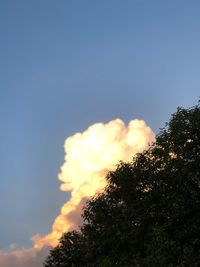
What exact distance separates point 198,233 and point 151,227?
4889mm

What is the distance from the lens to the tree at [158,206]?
52.1 m

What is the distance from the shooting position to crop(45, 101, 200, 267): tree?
52.1 metres

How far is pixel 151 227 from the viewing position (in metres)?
54.6

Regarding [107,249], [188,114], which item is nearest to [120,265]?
[107,249]

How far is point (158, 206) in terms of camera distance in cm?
5569

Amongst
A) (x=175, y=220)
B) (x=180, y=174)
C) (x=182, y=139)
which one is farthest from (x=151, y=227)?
(x=182, y=139)

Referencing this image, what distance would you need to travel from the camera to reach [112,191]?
64.8 m

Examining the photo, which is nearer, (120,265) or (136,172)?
(120,265)

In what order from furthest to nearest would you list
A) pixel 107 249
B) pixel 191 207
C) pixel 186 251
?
pixel 107 249 < pixel 191 207 < pixel 186 251

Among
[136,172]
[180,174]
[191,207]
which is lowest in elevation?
[191,207]

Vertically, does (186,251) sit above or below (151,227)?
below

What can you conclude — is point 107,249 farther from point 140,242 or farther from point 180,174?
point 180,174

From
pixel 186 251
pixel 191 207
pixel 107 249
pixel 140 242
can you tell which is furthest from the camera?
pixel 107 249

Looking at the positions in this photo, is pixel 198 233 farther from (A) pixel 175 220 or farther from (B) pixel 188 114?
(B) pixel 188 114
